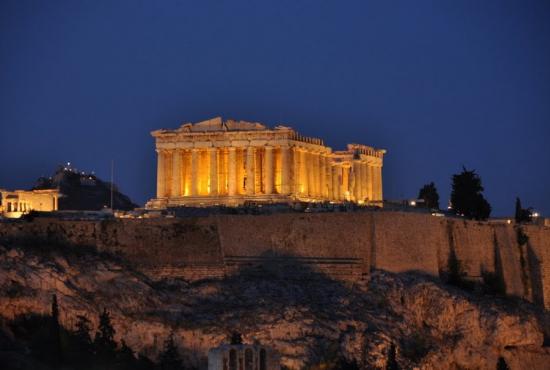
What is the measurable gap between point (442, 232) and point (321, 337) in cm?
1627

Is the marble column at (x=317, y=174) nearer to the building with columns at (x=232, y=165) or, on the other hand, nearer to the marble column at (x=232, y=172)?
the building with columns at (x=232, y=165)

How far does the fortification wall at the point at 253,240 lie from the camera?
73.4 m

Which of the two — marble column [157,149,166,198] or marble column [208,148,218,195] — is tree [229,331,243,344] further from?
marble column [157,149,166,198]

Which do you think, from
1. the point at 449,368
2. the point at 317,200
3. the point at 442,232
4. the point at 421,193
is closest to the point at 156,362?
the point at 449,368

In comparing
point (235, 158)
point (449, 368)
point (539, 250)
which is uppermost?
point (235, 158)

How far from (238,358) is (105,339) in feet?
29.0

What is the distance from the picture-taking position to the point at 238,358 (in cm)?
5753

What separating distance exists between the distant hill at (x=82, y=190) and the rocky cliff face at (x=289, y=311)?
29264mm

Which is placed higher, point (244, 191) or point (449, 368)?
point (244, 191)

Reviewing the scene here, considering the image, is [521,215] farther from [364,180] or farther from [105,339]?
[105,339]

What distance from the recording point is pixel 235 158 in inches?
3501

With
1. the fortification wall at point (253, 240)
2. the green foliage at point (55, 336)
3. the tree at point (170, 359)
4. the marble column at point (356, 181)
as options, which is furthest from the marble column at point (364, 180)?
the green foliage at point (55, 336)

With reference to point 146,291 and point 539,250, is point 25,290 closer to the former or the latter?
point 146,291

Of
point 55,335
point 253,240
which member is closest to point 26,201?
point 253,240
